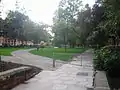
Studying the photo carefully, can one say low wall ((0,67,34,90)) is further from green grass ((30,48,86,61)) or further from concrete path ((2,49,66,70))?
green grass ((30,48,86,61))

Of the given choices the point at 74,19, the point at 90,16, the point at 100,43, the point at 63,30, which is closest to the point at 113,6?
the point at 100,43

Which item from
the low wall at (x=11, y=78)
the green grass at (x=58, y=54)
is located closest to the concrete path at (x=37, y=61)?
the green grass at (x=58, y=54)

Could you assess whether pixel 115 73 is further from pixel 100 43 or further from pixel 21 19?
pixel 21 19

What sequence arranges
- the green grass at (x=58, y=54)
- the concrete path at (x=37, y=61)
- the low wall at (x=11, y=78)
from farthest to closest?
the green grass at (x=58, y=54), the concrete path at (x=37, y=61), the low wall at (x=11, y=78)

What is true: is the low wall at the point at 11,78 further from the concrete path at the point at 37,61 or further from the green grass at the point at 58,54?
the green grass at the point at 58,54

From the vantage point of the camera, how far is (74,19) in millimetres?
65688

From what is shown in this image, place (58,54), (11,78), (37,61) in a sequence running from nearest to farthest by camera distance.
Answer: (11,78) → (37,61) → (58,54)

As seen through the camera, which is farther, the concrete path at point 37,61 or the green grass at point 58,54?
the green grass at point 58,54

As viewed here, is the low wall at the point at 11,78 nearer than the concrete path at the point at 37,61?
Yes

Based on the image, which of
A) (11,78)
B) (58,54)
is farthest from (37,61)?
(11,78)

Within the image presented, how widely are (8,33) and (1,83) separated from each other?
82.0m

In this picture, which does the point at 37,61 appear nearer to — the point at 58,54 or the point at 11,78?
the point at 58,54

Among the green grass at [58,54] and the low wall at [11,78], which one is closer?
the low wall at [11,78]

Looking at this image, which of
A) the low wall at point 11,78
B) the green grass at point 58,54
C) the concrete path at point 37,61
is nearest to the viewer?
the low wall at point 11,78
